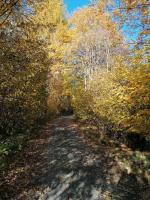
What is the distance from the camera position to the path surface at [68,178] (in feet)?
25.5

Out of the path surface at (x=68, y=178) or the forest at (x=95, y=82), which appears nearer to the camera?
the forest at (x=95, y=82)

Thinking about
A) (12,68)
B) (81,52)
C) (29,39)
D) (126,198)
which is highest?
(81,52)

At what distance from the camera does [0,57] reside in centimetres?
874

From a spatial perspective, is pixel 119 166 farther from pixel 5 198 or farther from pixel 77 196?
pixel 5 198

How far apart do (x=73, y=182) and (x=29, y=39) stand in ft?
15.4

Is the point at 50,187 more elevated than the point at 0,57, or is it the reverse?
the point at 0,57

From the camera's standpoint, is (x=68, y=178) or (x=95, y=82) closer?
(x=68, y=178)

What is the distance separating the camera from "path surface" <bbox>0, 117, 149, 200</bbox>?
7.77m

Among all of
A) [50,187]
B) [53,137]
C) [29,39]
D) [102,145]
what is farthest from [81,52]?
[50,187]

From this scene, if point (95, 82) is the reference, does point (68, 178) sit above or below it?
below

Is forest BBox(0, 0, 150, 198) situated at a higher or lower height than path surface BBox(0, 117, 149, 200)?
higher

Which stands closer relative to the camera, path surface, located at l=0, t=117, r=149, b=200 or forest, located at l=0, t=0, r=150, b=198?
forest, located at l=0, t=0, r=150, b=198

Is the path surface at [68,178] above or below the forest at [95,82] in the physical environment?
below

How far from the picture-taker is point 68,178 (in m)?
8.90
